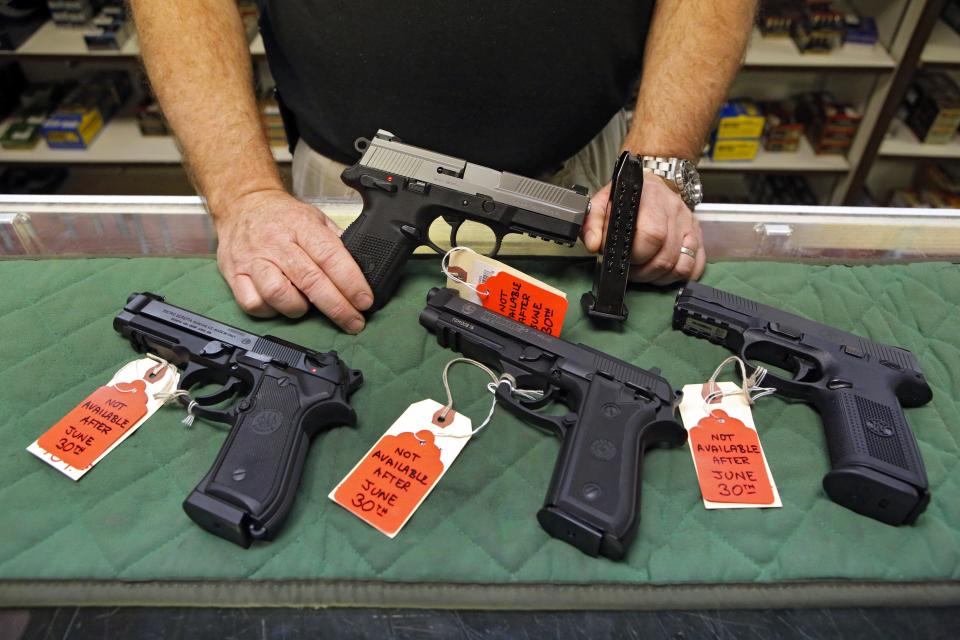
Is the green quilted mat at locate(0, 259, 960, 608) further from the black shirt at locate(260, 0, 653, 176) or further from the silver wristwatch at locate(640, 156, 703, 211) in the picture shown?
the black shirt at locate(260, 0, 653, 176)

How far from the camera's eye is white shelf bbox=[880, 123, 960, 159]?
3197mm

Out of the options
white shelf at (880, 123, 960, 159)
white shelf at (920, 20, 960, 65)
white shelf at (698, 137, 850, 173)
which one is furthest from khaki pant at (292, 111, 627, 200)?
white shelf at (880, 123, 960, 159)

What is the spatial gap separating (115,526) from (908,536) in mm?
1268

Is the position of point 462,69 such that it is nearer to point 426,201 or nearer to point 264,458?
point 426,201

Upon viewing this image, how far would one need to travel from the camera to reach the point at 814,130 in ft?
11.0

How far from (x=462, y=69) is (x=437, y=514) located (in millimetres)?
990

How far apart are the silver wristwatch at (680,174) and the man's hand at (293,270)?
0.75 m

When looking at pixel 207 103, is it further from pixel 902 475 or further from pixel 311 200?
pixel 902 475

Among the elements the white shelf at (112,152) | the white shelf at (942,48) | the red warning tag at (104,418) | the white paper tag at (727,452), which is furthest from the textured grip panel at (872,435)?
the white shelf at (112,152)

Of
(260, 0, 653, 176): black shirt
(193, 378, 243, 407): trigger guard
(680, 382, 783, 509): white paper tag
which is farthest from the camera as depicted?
(260, 0, 653, 176): black shirt

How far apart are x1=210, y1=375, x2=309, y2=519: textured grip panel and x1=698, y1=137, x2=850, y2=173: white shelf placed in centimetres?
A: 275

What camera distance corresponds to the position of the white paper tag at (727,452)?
3.61ft

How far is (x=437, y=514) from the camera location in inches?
42.4

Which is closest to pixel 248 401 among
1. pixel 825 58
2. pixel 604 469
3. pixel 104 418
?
pixel 104 418
